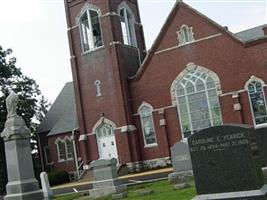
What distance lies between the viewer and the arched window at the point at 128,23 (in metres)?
38.0

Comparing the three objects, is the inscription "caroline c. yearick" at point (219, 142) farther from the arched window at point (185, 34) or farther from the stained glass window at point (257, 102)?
the arched window at point (185, 34)

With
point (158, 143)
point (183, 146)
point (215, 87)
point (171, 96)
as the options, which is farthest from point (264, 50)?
point (183, 146)

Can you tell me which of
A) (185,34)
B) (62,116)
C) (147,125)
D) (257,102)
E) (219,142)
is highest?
(185,34)

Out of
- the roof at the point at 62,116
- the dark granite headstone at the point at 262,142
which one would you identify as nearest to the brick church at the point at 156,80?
the roof at the point at 62,116

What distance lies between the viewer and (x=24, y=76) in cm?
4694

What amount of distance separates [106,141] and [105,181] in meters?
16.8

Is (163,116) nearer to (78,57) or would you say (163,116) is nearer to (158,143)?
(158,143)

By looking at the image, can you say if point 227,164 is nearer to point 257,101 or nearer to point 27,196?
point 27,196

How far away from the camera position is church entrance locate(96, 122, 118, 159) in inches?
1406

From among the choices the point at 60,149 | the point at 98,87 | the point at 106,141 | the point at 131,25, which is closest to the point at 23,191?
the point at 106,141

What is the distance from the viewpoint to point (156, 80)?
3497 centimetres

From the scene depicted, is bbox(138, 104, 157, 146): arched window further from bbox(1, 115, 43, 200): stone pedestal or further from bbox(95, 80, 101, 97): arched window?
bbox(1, 115, 43, 200): stone pedestal

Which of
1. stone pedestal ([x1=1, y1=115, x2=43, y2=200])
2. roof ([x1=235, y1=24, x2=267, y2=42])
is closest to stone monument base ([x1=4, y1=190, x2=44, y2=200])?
stone pedestal ([x1=1, y1=115, x2=43, y2=200])

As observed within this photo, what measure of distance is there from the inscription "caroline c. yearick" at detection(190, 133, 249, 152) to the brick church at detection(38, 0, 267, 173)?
855 inches
